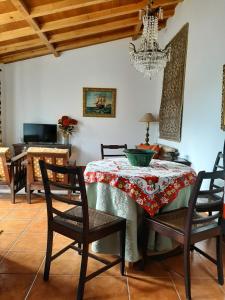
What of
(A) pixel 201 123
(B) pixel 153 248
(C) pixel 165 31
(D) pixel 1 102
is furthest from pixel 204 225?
(D) pixel 1 102

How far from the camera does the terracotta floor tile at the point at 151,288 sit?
177 centimetres

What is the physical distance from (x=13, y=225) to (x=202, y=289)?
6.94 ft

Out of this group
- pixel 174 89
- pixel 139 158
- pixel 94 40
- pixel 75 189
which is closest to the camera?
pixel 75 189

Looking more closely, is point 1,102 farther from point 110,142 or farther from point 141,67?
point 141,67

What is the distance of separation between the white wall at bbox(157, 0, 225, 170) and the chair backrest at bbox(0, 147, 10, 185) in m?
2.82

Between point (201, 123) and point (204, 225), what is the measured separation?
2099 mm

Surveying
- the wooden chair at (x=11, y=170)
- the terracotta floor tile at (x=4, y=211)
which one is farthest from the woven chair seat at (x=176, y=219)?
the wooden chair at (x=11, y=170)

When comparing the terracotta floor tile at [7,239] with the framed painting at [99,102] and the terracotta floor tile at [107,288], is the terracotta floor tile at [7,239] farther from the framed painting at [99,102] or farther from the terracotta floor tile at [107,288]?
the framed painting at [99,102]

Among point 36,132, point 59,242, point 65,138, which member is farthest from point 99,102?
point 59,242

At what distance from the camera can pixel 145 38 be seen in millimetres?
3172

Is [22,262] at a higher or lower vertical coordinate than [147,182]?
lower

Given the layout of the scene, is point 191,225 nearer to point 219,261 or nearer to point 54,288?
point 219,261

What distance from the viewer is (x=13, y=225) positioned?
286 cm

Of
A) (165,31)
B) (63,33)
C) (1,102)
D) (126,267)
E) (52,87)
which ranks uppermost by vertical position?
(165,31)
